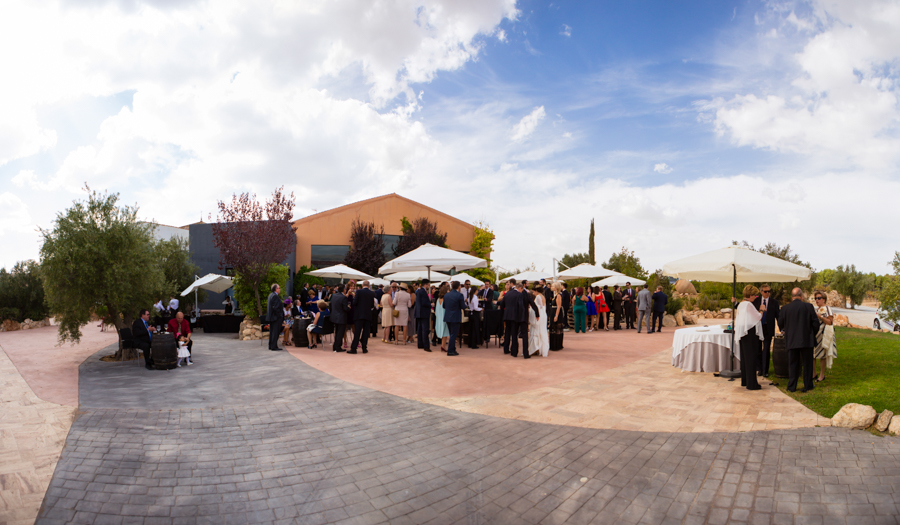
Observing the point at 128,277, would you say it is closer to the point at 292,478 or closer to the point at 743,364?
the point at 292,478

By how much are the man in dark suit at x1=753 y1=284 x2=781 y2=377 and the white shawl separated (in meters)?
0.59

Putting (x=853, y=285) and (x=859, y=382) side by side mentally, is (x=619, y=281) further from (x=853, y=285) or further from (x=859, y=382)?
(x=853, y=285)

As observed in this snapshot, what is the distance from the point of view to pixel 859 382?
7.21 metres

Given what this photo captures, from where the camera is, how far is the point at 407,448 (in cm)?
486

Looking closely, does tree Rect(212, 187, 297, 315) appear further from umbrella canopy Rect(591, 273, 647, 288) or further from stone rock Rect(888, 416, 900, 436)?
stone rock Rect(888, 416, 900, 436)

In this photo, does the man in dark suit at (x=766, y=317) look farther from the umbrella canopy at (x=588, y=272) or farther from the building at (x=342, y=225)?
the building at (x=342, y=225)

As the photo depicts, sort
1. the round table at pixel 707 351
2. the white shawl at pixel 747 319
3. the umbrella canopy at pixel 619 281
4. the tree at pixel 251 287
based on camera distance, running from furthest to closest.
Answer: the umbrella canopy at pixel 619 281, the tree at pixel 251 287, the round table at pixel 707 351, the white shawl at pixel 747 319

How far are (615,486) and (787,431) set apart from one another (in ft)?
9.08

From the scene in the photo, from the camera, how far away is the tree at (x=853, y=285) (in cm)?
3875

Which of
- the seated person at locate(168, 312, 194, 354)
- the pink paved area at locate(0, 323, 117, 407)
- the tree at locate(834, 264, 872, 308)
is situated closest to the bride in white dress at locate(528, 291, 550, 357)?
the seated person at locate(168, 312, 194, 354)

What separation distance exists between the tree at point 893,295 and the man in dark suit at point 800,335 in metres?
10.9

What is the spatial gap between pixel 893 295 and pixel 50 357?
2404 centimetres

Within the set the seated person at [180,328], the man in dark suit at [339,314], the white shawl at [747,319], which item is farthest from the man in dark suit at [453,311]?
the seated person at [180,328]

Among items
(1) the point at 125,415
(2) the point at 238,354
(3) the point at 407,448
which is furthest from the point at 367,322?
(3) the point at 407,448
